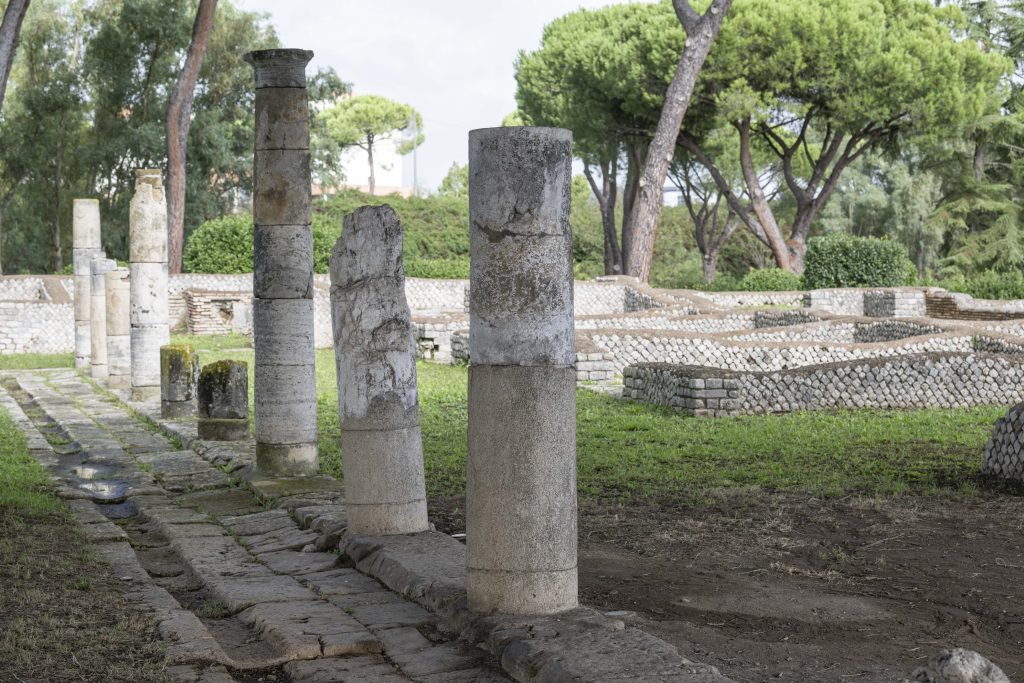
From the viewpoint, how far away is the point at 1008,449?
9242mm

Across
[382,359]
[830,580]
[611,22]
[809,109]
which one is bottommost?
[830,580]

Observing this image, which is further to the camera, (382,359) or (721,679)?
(382,359)

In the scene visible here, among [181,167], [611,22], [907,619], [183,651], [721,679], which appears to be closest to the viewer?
[721,679]

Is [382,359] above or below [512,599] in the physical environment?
above

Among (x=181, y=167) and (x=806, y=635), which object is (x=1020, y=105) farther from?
→ (x=806, y=635)

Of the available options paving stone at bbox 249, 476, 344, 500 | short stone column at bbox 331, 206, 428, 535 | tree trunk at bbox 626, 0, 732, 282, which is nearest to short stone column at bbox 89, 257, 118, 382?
paving stone at bbox 249, 476, 344, 500

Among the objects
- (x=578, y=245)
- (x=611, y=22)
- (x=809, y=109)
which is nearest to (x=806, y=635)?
(x=809, y=109)

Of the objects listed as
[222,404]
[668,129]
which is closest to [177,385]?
[222,404]

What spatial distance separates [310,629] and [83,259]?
16175 mm

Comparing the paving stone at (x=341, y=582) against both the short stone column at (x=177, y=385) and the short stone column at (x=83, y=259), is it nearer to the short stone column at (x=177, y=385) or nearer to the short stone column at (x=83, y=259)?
the short stone column at (x=177, y=385)

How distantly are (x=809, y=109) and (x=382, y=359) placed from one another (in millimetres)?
33204

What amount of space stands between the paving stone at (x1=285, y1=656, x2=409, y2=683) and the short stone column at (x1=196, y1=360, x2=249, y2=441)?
699cm

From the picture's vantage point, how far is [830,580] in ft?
20.7

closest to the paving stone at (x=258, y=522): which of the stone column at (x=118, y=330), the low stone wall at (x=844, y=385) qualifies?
the low stone wall at (x=844, y=385)
